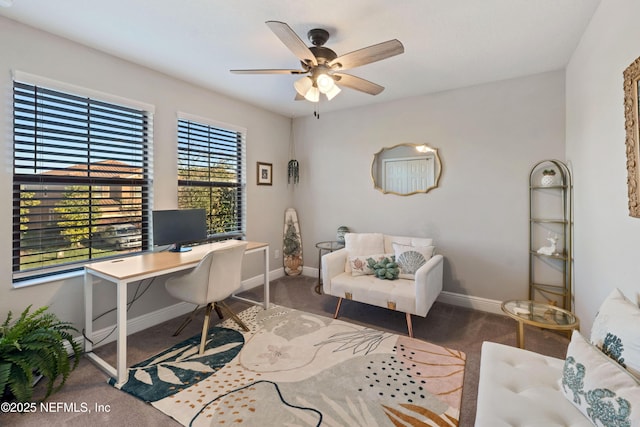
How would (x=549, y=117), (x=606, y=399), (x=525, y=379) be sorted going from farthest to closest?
(x=549, y=117)
(x=525, y=379)
(x=606, y=399)

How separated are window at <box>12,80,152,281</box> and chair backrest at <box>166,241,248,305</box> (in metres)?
0.76

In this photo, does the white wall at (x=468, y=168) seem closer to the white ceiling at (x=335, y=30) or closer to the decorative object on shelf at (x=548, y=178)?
the decorative object on shelf at (x=548, y=178)

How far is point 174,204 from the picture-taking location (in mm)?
3113

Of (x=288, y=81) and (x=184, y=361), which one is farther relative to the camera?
(x=288, y=81)

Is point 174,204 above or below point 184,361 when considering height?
above

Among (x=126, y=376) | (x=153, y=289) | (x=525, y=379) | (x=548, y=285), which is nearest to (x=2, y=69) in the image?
(x=153, y=289)

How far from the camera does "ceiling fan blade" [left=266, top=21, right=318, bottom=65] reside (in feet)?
5.27

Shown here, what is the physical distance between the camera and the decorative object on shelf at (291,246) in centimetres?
448

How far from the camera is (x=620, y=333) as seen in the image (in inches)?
47.5

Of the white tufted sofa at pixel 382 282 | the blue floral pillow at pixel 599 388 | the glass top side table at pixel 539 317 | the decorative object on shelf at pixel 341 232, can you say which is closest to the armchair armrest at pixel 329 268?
the white tufted sofa at pixel 382 282

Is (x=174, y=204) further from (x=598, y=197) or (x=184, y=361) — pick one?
(x=598, y=197)

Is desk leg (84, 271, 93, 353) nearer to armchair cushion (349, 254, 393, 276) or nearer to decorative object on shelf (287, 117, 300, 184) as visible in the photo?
armchair cushion (349, 254, 393, 276)

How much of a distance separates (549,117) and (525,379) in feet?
8.66

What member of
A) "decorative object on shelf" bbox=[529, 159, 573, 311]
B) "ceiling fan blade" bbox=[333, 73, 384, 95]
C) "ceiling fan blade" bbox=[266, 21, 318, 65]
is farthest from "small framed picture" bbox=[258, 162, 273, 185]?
"decorative object on shelf" bbox=[529, 159, 573, 311]
